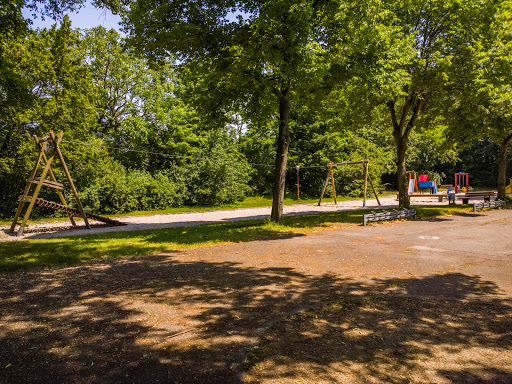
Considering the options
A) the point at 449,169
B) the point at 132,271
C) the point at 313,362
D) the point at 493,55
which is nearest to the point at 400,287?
the point at 313,362

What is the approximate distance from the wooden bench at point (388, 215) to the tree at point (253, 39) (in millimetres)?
6010

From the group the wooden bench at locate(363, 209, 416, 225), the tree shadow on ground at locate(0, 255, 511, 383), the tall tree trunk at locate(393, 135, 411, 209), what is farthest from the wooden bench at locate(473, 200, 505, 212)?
the tree shadow on ground at locate(0, 255, 511, 383)

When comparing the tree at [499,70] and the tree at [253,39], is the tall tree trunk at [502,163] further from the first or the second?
the tree at [253,39]

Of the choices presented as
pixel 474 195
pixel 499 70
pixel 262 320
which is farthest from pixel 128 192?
pixel 474 195

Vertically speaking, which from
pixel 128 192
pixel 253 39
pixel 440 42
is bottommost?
pixel 128 192

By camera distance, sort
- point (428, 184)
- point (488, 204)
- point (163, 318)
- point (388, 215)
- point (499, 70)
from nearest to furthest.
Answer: point (163, 318) → point (388, 215) → point (499, 70) → point (488, 204) → point (428, 184)

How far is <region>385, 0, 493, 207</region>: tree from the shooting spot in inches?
605

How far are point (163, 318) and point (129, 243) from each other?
6.42 m

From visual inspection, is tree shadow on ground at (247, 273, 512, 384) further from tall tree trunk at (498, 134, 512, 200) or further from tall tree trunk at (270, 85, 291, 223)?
tall tree trunk at (498, 134, 512, 200)

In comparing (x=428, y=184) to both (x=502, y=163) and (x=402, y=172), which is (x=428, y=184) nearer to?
(x=502, y=163)

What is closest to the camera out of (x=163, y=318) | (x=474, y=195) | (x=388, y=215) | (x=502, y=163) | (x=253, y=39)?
(x=163, y=318)

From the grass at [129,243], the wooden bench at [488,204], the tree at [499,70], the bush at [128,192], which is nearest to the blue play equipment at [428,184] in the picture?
the wooden bench at [488,204]

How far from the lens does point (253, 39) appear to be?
419 inches

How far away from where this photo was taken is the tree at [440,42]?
15375 mm
